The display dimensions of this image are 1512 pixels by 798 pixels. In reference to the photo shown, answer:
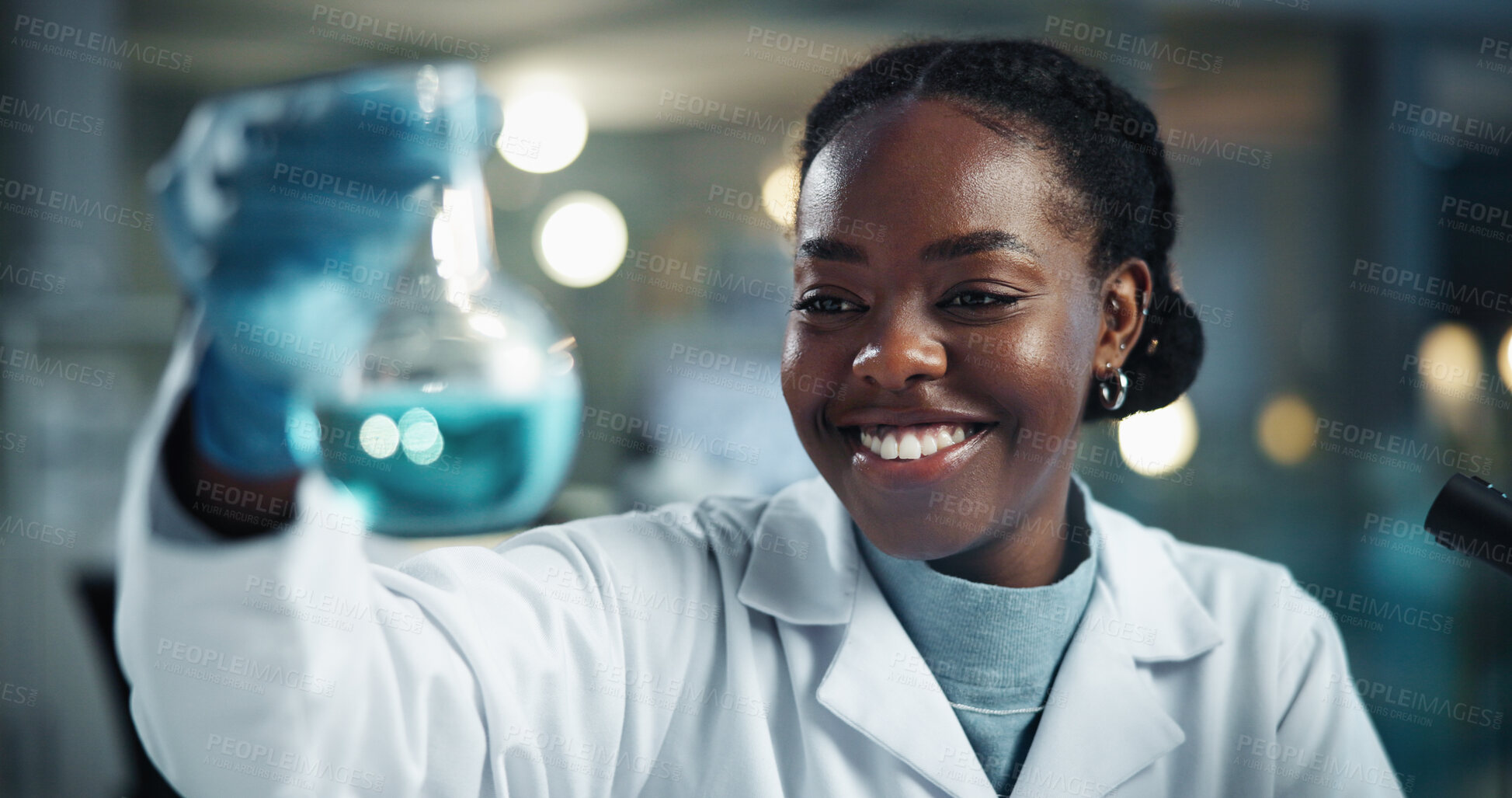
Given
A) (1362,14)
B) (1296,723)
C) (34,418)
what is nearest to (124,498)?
(1296,723)

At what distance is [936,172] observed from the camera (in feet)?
2.65

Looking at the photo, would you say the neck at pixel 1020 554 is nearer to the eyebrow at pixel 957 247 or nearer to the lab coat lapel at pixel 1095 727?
the lab coat lapel at pixel 1095 727

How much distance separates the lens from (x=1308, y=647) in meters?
1.04

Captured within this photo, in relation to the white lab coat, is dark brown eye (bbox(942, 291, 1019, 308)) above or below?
above

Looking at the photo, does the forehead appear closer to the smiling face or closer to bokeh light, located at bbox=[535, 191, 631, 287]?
the smiling face

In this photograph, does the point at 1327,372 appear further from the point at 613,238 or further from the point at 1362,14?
the point at 613,238

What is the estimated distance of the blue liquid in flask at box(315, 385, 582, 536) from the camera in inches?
29.3

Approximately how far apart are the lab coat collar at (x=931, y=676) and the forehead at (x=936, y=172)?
0.32 m

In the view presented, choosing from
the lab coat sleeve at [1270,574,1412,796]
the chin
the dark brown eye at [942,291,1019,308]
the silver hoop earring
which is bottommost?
the lab coat sleeve at [1270,574,1412,796]

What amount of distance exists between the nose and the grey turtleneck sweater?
0.21 m

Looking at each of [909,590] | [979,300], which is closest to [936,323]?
[979,300]

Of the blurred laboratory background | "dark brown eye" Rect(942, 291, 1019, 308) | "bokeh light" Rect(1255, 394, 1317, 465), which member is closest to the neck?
"dark brown eye" Rect(942, 291, 1019, 308)

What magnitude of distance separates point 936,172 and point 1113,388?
12.6 inches

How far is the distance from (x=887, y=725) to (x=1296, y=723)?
1.51 feet
